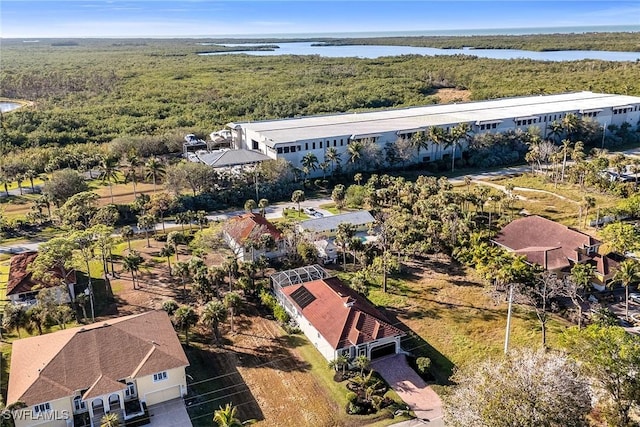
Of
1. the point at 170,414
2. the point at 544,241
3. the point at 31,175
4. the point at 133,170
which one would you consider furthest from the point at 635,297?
the point at 31,175

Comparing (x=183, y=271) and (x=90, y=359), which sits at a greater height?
(x=183, y=271)

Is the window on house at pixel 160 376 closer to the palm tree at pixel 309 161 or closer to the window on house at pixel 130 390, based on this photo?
the window on house at pixel 130 390

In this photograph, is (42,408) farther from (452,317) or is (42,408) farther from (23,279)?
(452,317)

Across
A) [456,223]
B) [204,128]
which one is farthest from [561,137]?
[204,128]

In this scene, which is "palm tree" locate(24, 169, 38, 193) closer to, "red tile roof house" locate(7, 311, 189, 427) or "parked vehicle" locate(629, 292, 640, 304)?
"red tile roof house" locate(7, 311, 189, 427)

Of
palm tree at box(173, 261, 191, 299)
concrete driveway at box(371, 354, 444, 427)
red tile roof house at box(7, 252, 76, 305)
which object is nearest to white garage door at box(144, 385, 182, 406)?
concrete driveway at box(371, 354, 444, 427)

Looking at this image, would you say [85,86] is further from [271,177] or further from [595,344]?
[595,344]
